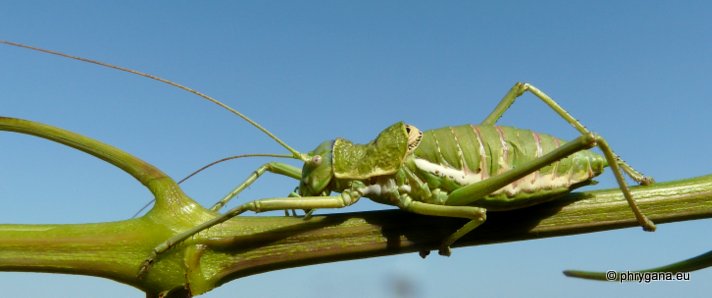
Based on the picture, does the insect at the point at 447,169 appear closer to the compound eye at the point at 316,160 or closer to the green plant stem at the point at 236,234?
the compound eye at the point at 316,160

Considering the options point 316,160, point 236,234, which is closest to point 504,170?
point 316,160

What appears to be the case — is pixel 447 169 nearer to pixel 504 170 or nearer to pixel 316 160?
pixel 504 170

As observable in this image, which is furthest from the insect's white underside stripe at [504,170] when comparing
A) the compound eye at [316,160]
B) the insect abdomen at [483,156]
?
the compound eye at [316,160]

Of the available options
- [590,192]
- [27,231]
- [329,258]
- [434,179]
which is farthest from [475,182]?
[27,231]

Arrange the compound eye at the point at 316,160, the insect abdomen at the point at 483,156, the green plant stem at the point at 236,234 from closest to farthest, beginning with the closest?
the green plant stem at the point at 236,234 → the insect abdomen at the point at 483,156 → the compound eye at the point at 316,160

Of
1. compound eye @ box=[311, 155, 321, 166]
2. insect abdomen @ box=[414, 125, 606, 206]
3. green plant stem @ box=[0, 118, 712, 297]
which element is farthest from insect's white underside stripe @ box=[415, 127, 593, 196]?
compound eye @ box=[311, 155, 321, 166]

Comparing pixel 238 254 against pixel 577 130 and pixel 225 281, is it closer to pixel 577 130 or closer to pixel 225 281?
pixel 225 281
